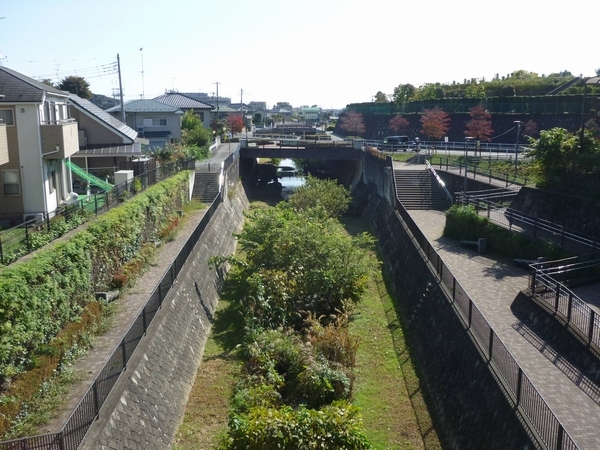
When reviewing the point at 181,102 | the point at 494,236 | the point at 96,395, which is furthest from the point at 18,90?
the point at 181,102

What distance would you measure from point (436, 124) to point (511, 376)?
50340mm

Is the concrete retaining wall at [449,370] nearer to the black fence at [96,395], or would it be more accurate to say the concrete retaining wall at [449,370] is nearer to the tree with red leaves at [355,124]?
the black fence at [96,395]

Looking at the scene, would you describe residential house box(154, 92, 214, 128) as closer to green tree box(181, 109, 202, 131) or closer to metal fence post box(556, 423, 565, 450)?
green tree box(181, 109, 202, 131)

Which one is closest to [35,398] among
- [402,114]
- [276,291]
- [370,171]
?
[276,291]

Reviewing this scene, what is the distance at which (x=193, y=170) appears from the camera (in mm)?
39344

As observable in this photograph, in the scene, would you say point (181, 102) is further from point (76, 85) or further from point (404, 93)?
point (404, 93)

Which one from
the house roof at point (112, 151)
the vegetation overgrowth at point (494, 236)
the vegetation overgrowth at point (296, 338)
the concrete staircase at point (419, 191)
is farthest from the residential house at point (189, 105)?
the vegetation overgrowth at point (494, 236)

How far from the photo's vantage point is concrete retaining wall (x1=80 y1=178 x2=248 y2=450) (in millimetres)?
12062

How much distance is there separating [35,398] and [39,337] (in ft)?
6.69

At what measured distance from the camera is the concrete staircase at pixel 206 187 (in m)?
38.2

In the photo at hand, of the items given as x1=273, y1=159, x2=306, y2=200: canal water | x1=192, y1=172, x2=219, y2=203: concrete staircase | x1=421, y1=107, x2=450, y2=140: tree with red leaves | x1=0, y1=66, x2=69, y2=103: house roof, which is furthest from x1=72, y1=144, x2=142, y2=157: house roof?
x1=273, y1=159, x2=306, y2=200: canal water

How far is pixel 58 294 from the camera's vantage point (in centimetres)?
1596

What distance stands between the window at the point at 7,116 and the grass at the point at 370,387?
11.0 meters

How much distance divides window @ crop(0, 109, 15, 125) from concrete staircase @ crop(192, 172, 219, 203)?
14.8 meters
